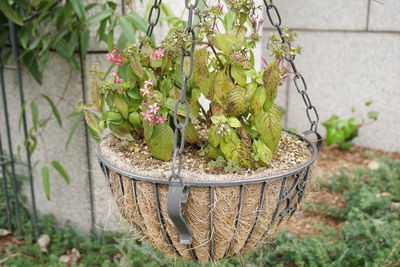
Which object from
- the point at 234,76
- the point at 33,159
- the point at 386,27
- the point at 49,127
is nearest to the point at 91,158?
the point at 49,127

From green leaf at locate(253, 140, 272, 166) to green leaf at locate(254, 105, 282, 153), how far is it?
1cm

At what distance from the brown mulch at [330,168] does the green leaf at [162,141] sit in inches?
62.0

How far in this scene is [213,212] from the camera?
3.01 ft

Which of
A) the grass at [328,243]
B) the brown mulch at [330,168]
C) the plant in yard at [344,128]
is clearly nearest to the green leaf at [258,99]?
the grass at [328,243]

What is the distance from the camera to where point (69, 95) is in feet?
7.00

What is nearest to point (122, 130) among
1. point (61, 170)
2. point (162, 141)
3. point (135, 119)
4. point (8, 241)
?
point (135, 119)

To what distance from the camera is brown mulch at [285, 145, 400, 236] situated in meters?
2.44

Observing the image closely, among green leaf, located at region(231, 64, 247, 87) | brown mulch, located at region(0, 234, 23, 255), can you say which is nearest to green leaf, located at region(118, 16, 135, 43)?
green leaf, located at region(231, 64, 247, 87)

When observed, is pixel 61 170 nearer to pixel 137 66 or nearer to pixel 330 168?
pixel 137 66

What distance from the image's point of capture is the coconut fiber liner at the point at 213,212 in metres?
0.91

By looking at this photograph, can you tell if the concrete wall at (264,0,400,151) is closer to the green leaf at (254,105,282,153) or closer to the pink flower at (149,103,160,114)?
the green leaf at (254,105,282,153)

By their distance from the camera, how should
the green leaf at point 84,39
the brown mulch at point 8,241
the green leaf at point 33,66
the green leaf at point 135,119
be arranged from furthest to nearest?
the brown mulch at point 8,241, the green leaf at point 33,66, the green leaf at point 84,39, the green leaf at point 135,119

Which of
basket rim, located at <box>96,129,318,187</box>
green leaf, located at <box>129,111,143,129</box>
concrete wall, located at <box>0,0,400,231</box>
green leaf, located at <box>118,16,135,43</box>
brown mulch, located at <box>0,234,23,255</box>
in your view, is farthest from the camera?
concrete wall, located at <box>0,0,400,231</box>

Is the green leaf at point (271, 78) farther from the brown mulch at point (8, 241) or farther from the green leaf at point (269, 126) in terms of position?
the brown mulch at point (8, 241)
